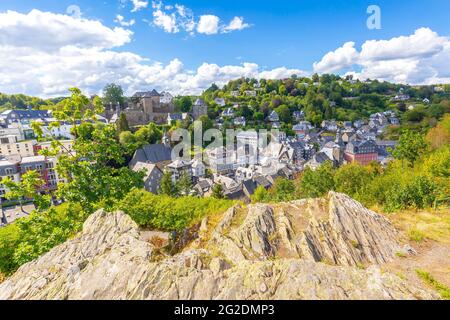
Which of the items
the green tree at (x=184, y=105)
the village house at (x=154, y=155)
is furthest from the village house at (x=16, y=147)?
the green tree at (x=184, y=105)

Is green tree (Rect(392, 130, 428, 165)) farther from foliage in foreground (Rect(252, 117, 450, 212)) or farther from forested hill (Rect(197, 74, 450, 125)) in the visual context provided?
forested hill (Rect(197, 74, 450, 125))

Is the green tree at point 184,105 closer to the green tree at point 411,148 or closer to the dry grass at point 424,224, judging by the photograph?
the green tree at point 411,148

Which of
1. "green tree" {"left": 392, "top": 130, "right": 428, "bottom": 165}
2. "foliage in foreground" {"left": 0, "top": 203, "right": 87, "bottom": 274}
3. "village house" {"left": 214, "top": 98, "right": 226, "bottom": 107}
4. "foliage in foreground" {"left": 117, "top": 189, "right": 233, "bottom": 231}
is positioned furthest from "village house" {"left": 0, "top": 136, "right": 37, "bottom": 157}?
"village house" {"left": 214, "top": 98, "right": 226, "bottom": 107}

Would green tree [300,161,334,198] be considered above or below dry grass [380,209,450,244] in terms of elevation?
below

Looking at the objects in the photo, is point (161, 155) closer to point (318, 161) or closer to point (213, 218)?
point (318, 161)

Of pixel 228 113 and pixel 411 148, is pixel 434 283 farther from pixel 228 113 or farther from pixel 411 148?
pixel 228 113

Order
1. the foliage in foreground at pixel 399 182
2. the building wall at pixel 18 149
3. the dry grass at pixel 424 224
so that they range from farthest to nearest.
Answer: the building wall at pixel 18 149 → the foliage in foreground at pixel 399 182 → the dry grass at pixel 424 224
